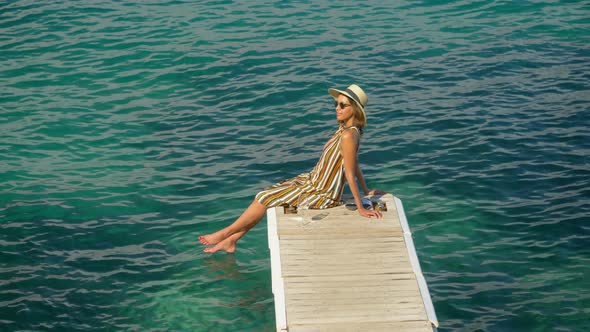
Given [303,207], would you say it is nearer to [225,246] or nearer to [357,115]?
[357,115]

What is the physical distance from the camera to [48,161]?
1927 centimetres

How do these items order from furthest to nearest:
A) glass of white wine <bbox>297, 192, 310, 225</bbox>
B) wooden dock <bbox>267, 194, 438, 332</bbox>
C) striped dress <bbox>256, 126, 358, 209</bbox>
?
striped dress <bbox>256, 126, 358, 209</bbox>, glass of white wine <bbox>297, 192, 310, 225</bbox>, wooden dock <bbox>267, 194, 438, 332</bbox>

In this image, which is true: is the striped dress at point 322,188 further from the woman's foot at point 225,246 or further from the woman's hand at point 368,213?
the woman's foot at point 225,246

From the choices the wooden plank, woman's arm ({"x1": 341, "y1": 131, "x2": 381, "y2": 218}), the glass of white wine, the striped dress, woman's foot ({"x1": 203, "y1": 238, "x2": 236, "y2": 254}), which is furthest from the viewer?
woman's foot ({"x1": 203, "y1": 238, "x2": 236, "y2": 254})

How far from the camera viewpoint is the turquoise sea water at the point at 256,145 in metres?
14.2

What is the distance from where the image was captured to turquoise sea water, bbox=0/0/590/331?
46.5 feet

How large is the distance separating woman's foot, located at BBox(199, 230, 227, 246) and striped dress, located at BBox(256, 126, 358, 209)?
161 cm

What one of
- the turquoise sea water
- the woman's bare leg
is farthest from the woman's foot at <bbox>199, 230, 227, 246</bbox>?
the turquoise sea water

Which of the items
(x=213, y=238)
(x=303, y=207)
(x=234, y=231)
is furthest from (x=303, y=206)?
(x=213, y=238)

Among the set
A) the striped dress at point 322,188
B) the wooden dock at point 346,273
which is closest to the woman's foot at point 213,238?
the striped dress at point 322,188

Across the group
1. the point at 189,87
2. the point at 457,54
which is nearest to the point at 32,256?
the point at 189,87

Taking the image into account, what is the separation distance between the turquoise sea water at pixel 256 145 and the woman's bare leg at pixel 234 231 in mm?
272

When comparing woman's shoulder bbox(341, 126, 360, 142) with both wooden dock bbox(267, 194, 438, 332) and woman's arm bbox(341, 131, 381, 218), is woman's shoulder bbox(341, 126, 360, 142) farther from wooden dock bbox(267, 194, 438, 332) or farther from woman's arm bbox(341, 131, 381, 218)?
wooden dock bbox(267, 194, 438, 332)

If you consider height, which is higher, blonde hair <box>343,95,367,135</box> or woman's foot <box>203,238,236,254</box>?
blonde hair <box>343,95,367,135</box>
